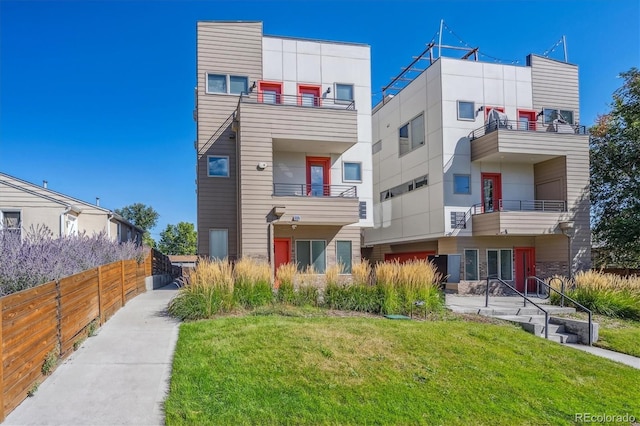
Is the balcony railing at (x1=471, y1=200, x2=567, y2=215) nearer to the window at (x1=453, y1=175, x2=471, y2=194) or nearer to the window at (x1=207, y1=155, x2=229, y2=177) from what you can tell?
the window at (x1=453, y1=175, x2=471, y2=194)

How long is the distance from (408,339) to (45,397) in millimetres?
5231

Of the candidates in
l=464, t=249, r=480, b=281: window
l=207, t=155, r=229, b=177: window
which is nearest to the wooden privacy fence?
l=207, t=155, r=229, b=177: window


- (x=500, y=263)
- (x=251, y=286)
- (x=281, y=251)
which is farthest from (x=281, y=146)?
(x=500, y=263)

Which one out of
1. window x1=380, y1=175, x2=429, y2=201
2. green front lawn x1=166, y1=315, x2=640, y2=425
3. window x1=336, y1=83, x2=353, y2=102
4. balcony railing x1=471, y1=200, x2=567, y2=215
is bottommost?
green front lawn x1=166, y1=315, x2=640, y2=425

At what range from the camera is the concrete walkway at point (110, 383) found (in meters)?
4.38

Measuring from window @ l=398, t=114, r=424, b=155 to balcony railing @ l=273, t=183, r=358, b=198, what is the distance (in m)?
4.67

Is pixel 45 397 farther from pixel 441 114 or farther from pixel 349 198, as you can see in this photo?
pixel 441 114

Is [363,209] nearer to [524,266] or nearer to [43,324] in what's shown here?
[524,266]

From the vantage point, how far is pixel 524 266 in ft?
61.7

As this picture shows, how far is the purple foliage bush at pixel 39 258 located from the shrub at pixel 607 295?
42.6 feet

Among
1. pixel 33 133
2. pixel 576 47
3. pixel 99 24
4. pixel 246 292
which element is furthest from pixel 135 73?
pixel 576 47

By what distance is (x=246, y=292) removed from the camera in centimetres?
921

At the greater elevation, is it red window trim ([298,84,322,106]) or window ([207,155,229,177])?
red window trim ([298,84,322,106])

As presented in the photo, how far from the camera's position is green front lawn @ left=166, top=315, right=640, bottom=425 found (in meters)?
4.73
